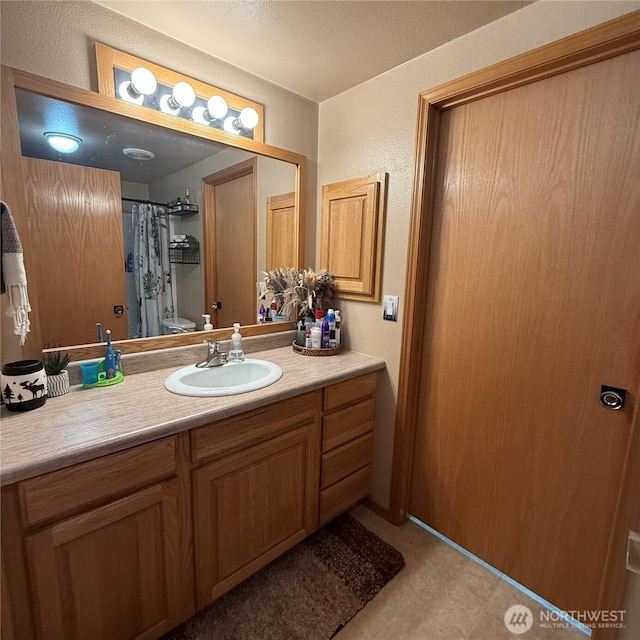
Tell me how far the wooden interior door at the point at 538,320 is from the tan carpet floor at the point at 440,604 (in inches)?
3.5

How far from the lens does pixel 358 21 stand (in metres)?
1.30

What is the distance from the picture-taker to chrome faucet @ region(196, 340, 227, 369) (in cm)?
156

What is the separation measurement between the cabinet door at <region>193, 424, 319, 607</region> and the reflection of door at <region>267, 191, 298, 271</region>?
0.97 metres

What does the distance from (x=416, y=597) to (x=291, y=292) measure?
1.50 meters

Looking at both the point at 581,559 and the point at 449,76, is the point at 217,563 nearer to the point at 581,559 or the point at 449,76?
the point at 581,559

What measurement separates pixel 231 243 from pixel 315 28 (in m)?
0.99

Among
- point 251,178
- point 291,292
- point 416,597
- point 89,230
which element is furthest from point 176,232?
point 416,597

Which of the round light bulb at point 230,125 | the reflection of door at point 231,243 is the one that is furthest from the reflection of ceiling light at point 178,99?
the reflection of door at point 231,243

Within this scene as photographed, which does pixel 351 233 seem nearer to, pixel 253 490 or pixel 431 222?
pixel 431 222

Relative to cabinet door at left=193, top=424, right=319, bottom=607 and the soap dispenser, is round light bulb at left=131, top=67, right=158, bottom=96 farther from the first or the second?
cabinet door at left=193, top=424, right=319, bottom=607

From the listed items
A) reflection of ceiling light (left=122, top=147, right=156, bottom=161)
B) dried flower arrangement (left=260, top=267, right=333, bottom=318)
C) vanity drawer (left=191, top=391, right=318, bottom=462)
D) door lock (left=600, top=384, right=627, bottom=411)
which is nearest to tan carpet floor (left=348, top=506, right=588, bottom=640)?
vanity drawer (left=191, top=391, right=318, bottom=462)

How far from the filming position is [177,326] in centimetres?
161

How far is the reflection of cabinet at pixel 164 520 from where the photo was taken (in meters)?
0.88

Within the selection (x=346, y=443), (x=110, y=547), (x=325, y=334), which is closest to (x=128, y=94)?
(x=325, y=334)
